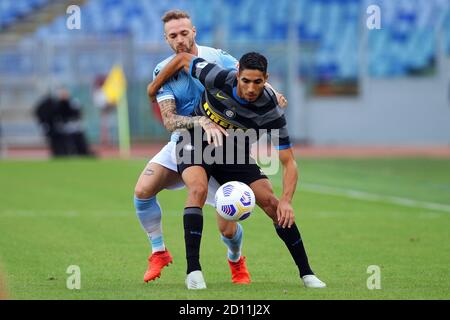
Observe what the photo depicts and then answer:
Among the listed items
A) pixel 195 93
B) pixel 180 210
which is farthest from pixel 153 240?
pixel 180 210

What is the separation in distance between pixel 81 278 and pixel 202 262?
1708mm

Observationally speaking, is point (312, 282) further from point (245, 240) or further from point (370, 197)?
point (370, 197)

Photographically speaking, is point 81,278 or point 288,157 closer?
point 288,157

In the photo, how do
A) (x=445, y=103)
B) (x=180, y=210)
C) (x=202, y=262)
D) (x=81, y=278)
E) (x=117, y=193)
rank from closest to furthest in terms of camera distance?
(x=81, y=278) → (x=202, y=262) → (x=180, y=210) → (x=117, y=193) → (x=445, y=103)

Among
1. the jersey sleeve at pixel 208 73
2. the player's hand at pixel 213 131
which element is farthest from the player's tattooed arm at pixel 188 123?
the jersey sleeve at pixel 208 73

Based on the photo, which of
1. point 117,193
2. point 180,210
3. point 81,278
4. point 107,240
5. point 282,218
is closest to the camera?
point 282,218

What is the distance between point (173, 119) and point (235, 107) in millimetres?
749

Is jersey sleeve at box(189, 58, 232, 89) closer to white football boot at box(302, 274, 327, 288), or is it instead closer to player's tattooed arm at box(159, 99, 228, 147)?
player's tattooed arm at box(159, 99, 228, 147)

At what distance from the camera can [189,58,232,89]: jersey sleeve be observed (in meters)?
8.94

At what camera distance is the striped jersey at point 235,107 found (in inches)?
348

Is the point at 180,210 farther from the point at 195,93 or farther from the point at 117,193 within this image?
the point at 195,93

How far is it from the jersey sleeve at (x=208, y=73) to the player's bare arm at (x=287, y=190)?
0.78m

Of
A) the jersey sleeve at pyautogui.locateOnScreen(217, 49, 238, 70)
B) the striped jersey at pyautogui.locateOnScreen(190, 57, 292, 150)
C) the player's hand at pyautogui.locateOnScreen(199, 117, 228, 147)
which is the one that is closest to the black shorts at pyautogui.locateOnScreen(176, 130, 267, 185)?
the player's hand at pyautogui.locateOnScreen(199, 117, 228, 147)

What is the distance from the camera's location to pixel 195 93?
9.73m
